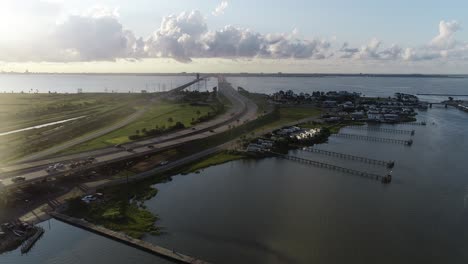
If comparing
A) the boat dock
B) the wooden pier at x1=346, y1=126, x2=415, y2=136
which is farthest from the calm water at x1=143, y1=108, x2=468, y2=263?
the wooden pier at x1=346, y1=126, x2=415, y2=136

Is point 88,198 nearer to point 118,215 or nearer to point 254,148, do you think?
point 118,215

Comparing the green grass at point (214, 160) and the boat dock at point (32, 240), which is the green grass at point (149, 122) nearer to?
the green grass at point (214, 160)

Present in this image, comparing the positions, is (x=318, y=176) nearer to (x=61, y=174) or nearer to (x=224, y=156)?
(x=224, y=156)

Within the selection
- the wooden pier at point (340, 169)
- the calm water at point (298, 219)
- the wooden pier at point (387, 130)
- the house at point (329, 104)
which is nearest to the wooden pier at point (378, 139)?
the wooden pier at point (387, 130)

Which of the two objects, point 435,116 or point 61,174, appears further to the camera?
point 435,116

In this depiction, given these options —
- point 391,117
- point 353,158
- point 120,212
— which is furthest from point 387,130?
point 120,212

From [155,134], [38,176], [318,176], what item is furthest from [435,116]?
[38,176]
